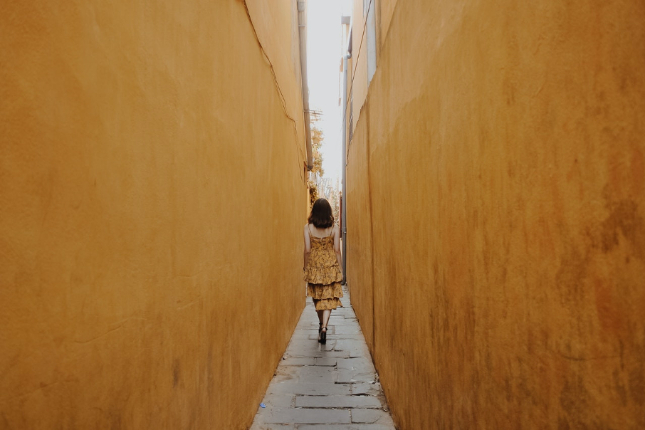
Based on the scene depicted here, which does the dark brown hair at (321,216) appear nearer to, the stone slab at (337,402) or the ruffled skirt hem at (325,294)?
the ruffled skirt hem at (325,294)

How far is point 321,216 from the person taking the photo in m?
5.67

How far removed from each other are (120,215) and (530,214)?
51.9 inches

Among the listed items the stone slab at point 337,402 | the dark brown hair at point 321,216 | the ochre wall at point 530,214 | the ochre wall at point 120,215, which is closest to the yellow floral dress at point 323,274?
the dark brown hair at point 321,216

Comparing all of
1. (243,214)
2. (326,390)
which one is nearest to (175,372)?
(243,214)

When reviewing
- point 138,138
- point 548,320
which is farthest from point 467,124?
point 138,138

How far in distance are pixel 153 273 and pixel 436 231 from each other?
147 cm

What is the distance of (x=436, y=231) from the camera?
2.28 meters

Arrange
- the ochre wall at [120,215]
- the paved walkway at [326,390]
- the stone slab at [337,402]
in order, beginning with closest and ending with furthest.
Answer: the ochre wall at [120,215]
the paved walkway at [326,390]
the stone slab at [337,402]

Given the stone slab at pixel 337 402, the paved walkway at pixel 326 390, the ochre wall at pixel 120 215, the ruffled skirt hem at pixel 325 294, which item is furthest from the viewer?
the ruffled skirt hem at pixel 325 294

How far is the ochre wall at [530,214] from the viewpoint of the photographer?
3.03ft

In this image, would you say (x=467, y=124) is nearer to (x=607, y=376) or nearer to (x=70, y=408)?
(x=607, y=376)

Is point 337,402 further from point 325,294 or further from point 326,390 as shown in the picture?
point 325,294

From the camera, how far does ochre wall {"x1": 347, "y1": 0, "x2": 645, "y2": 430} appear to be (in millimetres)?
924

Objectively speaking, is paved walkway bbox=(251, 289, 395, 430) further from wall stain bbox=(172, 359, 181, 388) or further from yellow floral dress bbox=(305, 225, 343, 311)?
wall stain bbox=(172, 359, 181, 388)
